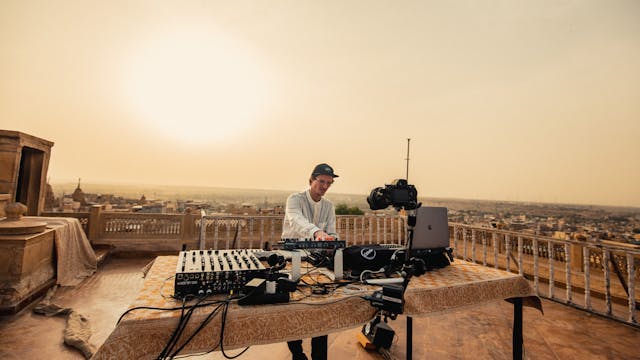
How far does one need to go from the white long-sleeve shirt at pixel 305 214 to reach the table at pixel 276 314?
1.22 meters

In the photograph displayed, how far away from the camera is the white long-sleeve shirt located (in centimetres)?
274

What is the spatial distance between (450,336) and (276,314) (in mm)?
3033

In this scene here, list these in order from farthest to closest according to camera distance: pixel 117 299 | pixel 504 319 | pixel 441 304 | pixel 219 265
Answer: pixel 117 299, pixel 504 319, pixel 441 304, pixel 219 265

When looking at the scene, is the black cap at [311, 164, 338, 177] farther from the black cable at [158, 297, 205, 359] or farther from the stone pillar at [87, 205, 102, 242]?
the stone pillar at [87, 205, 102, 242]

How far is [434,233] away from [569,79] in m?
8.88

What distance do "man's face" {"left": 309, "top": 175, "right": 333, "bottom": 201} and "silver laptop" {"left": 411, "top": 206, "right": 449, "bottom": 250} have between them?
1.17m

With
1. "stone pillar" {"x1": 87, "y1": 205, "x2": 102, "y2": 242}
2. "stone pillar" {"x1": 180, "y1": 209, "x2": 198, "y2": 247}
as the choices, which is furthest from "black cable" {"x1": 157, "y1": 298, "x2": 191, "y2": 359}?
"stone pillar" {"x1": 87, "y1": 205, "x2": 102, "y2": 242}

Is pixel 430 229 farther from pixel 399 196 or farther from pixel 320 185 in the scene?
pixel 320 185

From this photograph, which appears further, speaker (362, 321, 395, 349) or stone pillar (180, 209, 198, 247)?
stone pillar (180, 209, 198, 247)

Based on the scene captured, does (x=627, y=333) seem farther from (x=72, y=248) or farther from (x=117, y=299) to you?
(x=72, y=248)

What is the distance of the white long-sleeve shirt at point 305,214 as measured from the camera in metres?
2.74

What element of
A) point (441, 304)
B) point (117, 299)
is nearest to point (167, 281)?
point (441, 304)

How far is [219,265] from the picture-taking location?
4.30 feet

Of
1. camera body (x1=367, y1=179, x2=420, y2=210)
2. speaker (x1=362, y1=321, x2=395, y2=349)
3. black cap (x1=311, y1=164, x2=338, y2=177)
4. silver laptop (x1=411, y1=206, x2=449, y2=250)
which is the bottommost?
speaker (x1=362, y1=321, x2=395, y2=349)
